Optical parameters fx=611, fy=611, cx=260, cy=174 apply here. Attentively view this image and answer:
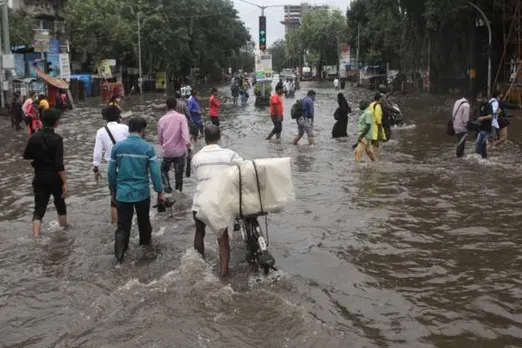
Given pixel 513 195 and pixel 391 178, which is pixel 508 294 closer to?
pixel 513 195

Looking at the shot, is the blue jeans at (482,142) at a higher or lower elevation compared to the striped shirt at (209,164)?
lower

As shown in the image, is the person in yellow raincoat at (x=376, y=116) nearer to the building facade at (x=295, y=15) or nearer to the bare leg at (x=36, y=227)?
the bare leg at (x=36, y=227)

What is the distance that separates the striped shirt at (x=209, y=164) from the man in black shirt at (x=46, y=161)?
2.21 m

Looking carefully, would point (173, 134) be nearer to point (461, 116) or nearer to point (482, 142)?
point (461, 116)

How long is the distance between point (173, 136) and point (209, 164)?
11.5ft

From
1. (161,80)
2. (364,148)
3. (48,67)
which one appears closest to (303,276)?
(364,148)

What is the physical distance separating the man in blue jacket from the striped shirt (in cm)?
64

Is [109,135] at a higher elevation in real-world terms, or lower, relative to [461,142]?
higher

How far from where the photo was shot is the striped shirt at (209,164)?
19.8ft

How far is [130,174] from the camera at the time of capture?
21.4 feet

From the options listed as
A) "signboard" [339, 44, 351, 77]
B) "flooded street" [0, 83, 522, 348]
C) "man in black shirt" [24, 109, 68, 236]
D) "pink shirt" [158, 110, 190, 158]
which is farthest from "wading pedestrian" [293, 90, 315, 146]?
"signboard" [339, 44, 351, 77]

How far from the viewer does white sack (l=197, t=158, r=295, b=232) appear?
577 cm

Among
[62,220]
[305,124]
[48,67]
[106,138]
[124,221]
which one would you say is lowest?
[62,220]

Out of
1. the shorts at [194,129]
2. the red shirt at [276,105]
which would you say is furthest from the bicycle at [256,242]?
the red shirt at [276,105]
